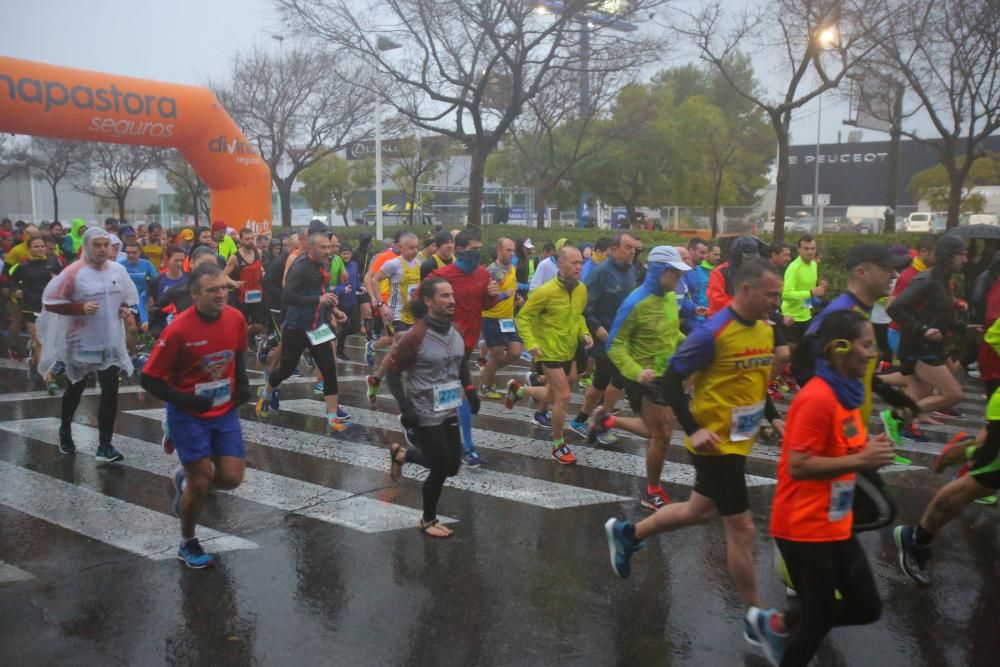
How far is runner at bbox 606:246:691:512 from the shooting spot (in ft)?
20.2

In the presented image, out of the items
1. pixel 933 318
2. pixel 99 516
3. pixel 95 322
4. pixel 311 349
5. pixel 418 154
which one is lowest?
pixel 99 516

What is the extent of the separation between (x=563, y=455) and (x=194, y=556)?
135 inches

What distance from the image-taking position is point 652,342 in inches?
263

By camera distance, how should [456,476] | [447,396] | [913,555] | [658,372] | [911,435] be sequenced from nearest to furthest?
[913,555], [447,396], [658,372], [456,476], [911,435]

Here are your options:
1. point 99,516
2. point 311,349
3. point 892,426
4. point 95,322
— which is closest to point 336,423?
point 311,349

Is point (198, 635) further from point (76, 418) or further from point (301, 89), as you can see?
point (301, 89)

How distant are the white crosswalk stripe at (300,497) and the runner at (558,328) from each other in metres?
1.80

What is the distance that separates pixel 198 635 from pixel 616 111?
37.4 metres

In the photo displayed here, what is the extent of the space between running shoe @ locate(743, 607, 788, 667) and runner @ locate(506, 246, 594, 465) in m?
3.91

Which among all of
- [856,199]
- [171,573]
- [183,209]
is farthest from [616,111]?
[171,573]

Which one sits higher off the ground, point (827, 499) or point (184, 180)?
point (184, 180)

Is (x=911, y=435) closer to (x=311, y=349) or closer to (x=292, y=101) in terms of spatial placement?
(x=311, y=349)

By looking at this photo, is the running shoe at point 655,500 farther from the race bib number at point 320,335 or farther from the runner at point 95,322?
the runner at point 95,322

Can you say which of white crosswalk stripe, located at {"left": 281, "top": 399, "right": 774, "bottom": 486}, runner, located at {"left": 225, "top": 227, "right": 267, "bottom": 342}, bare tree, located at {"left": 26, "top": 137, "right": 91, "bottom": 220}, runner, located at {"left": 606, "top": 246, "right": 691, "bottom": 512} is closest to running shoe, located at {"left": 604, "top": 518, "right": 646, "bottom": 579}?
runner, located at {"left": 606, "top": 246, "right": 691, "bottom": 512}
